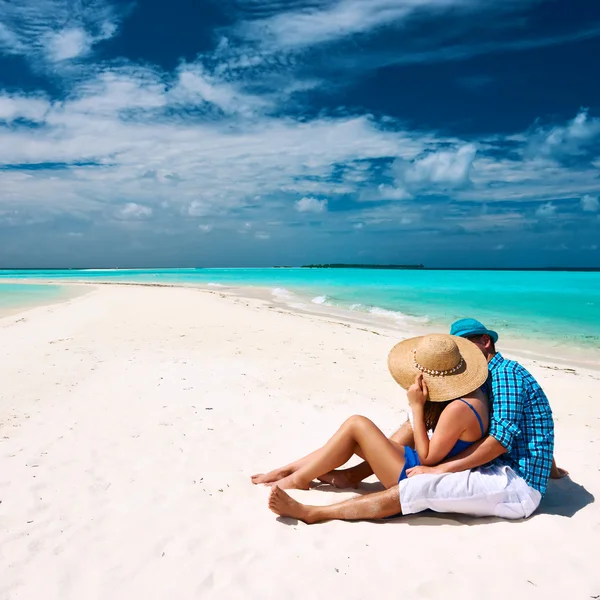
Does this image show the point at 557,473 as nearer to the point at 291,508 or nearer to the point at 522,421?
the point at 522,421

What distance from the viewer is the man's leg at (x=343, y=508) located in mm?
3584

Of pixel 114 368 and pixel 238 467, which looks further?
pixel 114 368

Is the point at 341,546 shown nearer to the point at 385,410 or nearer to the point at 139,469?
the point at 139,469

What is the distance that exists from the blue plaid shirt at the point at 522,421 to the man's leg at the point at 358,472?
32.1 inches

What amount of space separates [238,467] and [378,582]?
2.10 metres

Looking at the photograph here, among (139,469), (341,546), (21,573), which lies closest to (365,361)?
(139,469)

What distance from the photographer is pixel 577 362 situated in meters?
11.4

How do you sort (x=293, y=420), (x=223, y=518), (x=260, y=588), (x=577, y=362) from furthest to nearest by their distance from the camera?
(x=577, y=362), (x=293, y=420), (x=223, y=518), (x=260, y=588)

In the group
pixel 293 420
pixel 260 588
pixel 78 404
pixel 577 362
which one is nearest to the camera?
pixel 260 588

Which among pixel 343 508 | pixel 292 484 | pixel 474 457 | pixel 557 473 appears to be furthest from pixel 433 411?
pixel 557 473

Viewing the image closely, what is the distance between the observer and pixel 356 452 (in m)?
3.96

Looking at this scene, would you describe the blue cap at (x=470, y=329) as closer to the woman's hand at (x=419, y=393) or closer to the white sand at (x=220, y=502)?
the woman's hand at (x=419, y=393)

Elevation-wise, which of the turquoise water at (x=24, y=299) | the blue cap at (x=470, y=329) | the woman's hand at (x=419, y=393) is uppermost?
the blue cap at (x=470, y=329)

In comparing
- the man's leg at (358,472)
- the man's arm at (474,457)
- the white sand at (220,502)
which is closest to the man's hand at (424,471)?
the man's arm at (474,457)
